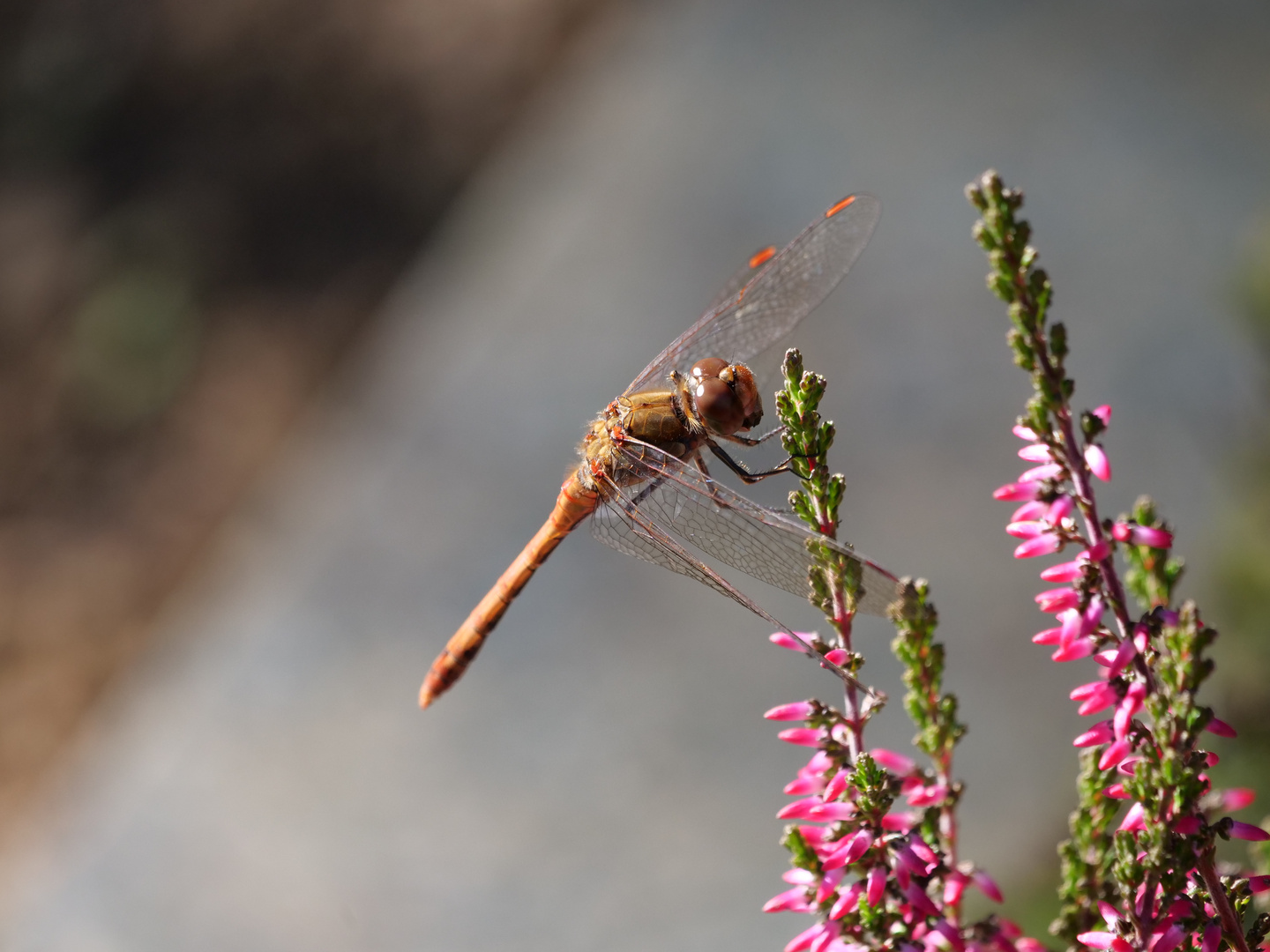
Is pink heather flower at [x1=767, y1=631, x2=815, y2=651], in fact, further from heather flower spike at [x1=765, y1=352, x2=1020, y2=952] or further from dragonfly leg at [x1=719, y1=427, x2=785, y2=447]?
dragonfly leg at [x1=719, y1=427, x2=785, y2=447]

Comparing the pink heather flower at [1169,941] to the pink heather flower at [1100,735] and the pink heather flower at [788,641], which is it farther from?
the pink heather flower at [788,641]

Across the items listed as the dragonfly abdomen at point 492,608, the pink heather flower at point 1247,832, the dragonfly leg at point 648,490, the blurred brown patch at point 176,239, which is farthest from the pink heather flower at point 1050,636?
the blurred brown patch at point 176,239

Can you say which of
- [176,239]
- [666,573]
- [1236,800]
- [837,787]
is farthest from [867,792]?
[176,239]

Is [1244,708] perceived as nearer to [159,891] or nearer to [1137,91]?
[1137,91]

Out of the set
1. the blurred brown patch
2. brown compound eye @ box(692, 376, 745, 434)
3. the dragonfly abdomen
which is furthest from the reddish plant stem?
the blurred brown patch

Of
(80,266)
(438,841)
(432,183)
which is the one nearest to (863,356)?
(438,841)

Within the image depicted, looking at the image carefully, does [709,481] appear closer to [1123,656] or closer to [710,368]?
[710,368]
